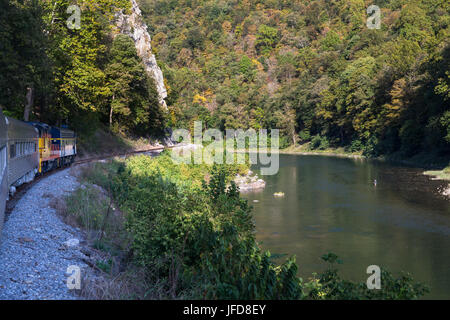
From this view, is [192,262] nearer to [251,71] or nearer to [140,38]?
[140,38]

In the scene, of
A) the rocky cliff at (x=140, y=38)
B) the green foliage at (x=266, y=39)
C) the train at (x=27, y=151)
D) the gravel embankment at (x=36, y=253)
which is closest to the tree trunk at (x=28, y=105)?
the train at (x=27, y=151)

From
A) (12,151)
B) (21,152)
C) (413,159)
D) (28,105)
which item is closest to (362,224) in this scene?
(21,152)

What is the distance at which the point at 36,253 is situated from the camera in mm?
8703

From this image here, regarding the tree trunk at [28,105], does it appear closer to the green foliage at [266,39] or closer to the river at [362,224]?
the river at [362,224]

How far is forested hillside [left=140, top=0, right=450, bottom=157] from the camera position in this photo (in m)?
55.0

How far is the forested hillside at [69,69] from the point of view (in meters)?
21.4

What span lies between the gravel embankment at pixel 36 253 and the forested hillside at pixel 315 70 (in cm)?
3781

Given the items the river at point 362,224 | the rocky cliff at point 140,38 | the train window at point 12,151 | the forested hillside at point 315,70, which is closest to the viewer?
the train window at point 12,151

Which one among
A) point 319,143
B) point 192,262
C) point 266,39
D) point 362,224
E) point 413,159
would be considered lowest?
point 362,224

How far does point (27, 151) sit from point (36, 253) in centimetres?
936

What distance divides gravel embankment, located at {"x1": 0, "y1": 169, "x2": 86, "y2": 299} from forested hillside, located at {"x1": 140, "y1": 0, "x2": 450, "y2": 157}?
37.8 meters

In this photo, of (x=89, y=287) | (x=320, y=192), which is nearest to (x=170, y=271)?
(x=89, y=287)

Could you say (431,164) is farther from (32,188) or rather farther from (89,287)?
(89,287)
